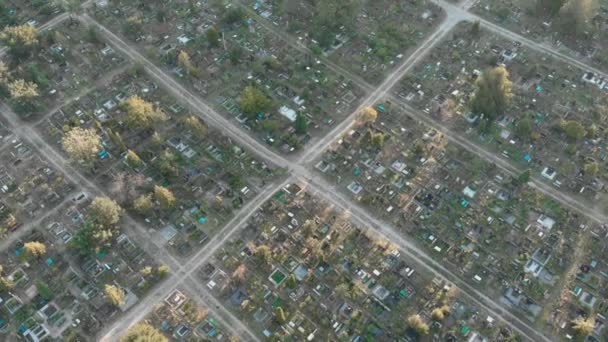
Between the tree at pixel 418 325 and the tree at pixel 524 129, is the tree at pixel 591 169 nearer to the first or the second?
the tree at pixel 524 129

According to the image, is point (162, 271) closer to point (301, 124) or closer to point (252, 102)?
point (252, 102)

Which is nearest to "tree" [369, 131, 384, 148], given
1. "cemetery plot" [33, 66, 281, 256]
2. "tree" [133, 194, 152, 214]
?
"cemetery plot" [33, 66, 281, 256]

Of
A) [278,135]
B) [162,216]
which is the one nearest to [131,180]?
[162,216]

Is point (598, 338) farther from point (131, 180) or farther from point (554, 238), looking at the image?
point (131, 180)

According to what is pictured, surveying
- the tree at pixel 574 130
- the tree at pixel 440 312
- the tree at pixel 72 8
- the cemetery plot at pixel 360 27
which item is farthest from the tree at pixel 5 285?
the tree at pixel 574 130

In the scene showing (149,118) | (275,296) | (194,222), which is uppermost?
(149,118)

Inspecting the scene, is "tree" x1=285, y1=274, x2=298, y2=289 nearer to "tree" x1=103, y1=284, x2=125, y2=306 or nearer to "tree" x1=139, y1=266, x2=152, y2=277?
"tree" x1=139, y1=266, x2=152, y2=277
